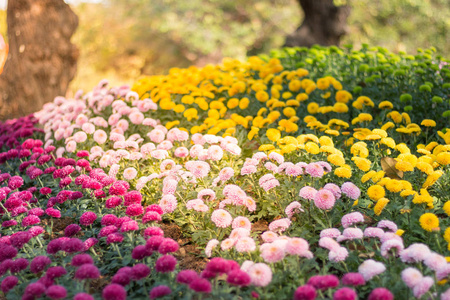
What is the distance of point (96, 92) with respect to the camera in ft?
20.6

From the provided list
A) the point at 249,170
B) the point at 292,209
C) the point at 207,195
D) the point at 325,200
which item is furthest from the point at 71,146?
the point at 325,200

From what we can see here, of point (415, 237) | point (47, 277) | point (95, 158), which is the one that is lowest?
point (47, 277)

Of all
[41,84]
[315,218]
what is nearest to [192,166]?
[315,218]

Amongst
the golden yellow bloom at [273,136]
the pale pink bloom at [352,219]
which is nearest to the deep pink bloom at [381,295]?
the pale pink bloom at [352,219]

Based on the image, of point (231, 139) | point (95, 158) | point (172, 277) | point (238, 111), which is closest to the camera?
point (172, 277)

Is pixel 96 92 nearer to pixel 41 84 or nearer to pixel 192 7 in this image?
pixel 41 84

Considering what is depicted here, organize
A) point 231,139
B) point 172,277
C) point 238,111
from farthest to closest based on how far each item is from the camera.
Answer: point 238,111, point 231,139, point 172,277

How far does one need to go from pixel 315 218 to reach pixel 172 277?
1228 mm

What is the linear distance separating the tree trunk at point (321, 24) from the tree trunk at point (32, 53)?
5441 millimetres

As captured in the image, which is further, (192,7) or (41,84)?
(192,7)

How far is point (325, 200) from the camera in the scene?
307 centimetres

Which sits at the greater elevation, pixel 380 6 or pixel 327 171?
pixel 380 6

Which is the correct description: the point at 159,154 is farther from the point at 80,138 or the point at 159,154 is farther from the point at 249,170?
the point at 80,138

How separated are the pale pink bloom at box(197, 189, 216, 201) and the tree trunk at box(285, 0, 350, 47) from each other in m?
7.74
